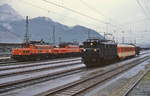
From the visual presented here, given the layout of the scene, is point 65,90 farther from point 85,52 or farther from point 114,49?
point 114,49

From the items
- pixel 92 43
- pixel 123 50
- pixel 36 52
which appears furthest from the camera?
pixel 123 50

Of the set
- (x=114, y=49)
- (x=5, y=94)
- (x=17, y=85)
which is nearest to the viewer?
(x=5, y=94)

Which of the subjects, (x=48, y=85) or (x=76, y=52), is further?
(x=76, y=52)

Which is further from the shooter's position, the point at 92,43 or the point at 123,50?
the point at 123,50

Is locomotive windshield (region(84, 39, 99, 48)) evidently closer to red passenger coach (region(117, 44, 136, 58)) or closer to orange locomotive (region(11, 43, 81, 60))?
red passenger coach (region(117, 44, 136, 58))

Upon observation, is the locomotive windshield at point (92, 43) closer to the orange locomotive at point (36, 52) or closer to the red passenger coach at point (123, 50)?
the red passenger coach at point (123, 50)

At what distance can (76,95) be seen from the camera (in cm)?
1353

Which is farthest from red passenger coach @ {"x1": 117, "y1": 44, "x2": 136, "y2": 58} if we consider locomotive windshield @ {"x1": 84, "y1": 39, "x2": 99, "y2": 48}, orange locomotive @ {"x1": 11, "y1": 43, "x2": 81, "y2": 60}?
orange locomotive @ {"x1": 11, "y1": 43, "x2": 81, "y2": 60}

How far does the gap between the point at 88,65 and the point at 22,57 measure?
10.2 metres

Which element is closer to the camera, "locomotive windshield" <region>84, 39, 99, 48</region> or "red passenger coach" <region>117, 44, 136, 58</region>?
"locomotive windshield" <region>84, 39, 99, 48</region>

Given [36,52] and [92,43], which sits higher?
[92,43]

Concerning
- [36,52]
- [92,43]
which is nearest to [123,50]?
[36,52]

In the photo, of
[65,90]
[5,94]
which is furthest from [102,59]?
[5,94]

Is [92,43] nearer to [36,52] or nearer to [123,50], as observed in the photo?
[36,52]
